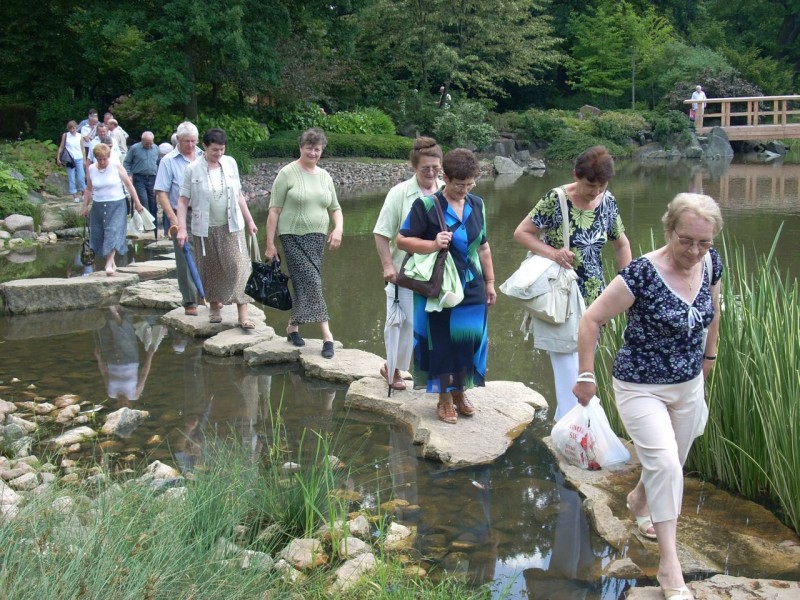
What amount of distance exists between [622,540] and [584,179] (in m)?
1.83

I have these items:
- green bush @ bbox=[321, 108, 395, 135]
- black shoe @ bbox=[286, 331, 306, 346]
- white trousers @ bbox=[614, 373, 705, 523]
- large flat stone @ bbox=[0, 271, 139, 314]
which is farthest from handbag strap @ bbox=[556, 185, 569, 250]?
green bush @ bbox=[321, 108, 395, 135]

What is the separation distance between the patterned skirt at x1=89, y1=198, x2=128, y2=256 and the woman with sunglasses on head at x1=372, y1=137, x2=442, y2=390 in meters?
5.23

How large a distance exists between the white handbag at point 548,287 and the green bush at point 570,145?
1225 inches

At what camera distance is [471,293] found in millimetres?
5379

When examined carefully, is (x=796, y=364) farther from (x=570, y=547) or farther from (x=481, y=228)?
(x=481, y=228)

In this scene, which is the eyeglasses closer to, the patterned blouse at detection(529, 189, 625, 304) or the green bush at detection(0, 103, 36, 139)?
the patterned blouse at detection(529, 189, 625, 304)

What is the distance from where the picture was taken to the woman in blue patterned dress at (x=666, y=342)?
Answer: 139 inches

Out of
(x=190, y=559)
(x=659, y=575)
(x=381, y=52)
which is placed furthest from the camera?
(x=381, y=52)

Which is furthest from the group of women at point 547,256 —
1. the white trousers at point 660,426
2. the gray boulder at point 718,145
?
the gray boulder at point 718,145

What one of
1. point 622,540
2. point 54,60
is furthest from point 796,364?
point 54,60

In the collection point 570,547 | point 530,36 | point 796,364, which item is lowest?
point 570,547

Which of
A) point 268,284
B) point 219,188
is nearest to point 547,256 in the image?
point 268,284

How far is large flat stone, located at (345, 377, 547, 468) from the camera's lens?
17.0ft

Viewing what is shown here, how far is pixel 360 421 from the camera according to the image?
232 inches
